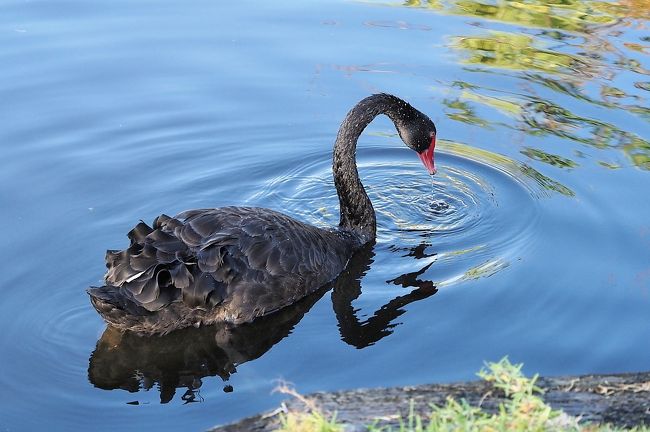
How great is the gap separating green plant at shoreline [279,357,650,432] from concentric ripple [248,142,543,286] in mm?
2718

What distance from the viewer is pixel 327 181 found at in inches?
316

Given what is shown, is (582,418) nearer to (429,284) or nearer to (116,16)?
(429,284)

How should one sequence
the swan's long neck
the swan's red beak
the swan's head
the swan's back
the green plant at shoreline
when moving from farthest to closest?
1. the swan's red beak
2. the swan's head
3. the swan's long neck
4. the swan's back
5. the green plant at shoreline

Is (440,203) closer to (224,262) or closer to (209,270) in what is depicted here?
(224,262)

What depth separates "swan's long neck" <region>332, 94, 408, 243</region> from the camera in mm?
7184

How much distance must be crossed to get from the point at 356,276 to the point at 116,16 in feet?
16.3

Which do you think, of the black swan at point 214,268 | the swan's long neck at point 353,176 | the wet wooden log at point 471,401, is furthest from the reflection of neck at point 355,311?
the wet wooden log at point 471,401

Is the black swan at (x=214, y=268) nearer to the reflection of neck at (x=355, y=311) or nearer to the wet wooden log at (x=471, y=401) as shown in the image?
the reflection of neck at (x=355, y=311)

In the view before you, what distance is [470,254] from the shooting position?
22.2 ft

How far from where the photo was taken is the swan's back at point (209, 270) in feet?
19.0

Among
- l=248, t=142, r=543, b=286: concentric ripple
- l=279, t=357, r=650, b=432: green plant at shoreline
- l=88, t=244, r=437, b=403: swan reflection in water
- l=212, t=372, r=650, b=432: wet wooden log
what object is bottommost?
l=88, t=244, r=437, b=403: swan reflection in water

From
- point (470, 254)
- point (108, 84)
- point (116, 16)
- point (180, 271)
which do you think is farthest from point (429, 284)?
point (116, 16)

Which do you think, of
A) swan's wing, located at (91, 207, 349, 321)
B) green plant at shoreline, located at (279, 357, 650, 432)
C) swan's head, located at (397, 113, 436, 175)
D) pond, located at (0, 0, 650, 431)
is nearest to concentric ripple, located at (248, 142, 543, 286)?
pond, located at (0, 0, 650, 431)

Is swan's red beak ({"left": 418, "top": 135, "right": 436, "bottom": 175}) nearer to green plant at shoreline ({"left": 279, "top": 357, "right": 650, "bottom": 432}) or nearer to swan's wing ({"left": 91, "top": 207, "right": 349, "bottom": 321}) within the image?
swan's wing ({"left": 91, "top": 207, "right": 349, "bottom": 321})
